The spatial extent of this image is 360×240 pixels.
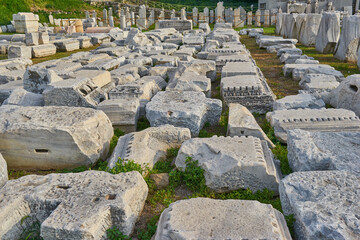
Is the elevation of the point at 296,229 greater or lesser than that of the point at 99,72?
lesser

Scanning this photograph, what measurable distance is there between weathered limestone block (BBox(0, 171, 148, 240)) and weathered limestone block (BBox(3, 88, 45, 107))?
2.39 m

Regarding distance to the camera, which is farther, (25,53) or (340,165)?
(25,53)

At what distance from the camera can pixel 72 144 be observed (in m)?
3.62

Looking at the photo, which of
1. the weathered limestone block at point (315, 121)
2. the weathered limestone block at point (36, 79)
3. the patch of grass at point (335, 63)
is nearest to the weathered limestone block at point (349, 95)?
the weathered limestone block at point (315, 121)

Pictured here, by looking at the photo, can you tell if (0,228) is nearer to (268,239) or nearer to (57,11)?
(268,239)

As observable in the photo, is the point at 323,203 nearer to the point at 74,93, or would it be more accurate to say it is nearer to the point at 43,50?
the point at 74,93

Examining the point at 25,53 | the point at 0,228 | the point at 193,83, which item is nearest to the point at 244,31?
the point at 25,53

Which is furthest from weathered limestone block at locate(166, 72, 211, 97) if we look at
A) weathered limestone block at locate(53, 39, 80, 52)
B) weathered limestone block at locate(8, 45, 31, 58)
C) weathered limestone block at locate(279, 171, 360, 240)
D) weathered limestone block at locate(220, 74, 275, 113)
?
weathered limestone block at locate(53, 39, 80, 52)

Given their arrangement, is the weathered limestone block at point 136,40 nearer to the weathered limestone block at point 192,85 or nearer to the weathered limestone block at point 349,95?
the weathered limestone block at point 192,85

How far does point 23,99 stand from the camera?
503 centimetres

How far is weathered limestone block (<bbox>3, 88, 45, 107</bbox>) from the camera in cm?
494

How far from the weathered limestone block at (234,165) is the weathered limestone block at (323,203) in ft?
1.23

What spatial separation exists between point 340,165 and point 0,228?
9.94 feet

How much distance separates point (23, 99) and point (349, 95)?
17.2 feet
